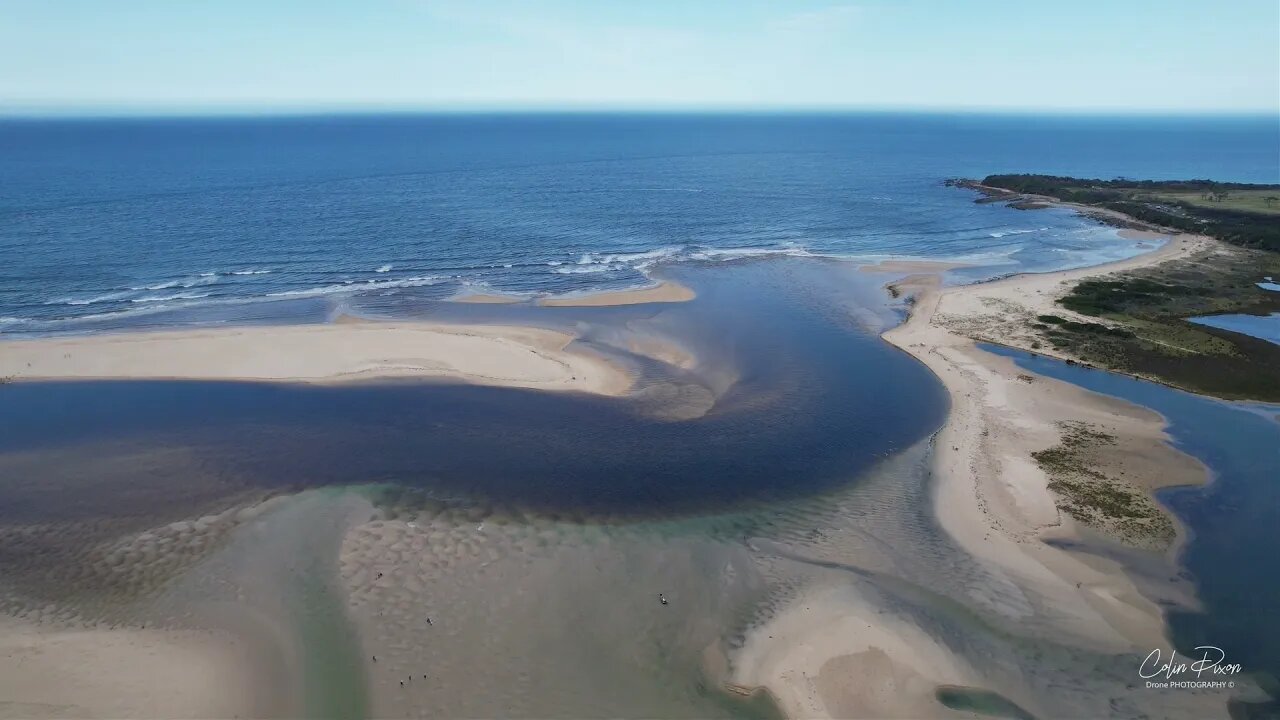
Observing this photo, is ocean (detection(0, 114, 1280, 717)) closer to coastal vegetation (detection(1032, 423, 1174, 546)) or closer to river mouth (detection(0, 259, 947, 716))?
river mouth (detection(0, 259, 947, 716))

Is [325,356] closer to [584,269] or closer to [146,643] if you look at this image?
[146,643]

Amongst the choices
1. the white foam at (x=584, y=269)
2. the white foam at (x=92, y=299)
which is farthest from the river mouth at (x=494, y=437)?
the white foam at (x=584, y=269)

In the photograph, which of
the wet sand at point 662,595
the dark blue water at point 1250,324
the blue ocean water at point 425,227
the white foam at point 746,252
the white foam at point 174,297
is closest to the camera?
the wet sand at point 662,595

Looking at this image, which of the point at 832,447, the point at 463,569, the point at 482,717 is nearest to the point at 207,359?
the point at 463,569

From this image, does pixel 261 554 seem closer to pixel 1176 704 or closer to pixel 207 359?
pixel 207 359

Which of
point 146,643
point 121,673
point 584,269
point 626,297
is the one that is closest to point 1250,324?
point 626,297

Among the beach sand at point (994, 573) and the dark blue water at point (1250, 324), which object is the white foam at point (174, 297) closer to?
the beach sand at point (994, 573)

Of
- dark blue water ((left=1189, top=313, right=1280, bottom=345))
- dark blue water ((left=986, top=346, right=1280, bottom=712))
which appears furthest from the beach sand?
dark blue water ((left=1189, top=313, right=1280, bottom=345))
